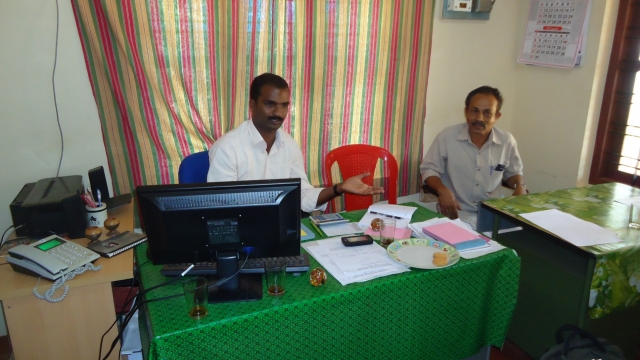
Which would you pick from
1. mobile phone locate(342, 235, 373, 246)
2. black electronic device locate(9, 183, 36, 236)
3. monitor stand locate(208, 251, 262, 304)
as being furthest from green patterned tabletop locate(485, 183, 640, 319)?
black electronic device locate(9, 183, 36, 236)

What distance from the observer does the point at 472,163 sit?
2664mm

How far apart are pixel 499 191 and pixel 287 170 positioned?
4.48 ft

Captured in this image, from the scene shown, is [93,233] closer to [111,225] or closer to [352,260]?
[111,225]

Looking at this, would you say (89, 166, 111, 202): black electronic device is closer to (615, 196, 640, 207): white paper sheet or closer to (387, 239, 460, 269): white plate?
(387, 239, 460, 269): white plate

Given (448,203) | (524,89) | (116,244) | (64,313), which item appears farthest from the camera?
(524,89)

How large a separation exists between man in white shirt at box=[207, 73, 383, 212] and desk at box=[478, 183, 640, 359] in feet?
2.79

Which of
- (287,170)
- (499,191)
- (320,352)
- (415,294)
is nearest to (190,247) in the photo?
(320,352)

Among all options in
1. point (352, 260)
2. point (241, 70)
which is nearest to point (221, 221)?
point (352, 260)

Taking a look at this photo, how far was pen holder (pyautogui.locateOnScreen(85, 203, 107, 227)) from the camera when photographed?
1960 millimetres

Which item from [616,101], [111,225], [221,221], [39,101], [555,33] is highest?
[555,33]

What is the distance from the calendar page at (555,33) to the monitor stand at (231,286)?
2.59 m

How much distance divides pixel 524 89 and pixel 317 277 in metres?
2.60

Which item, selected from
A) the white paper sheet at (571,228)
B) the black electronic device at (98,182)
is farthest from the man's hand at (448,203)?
the black electronic device at (98,182)

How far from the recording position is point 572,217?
1987 mm
